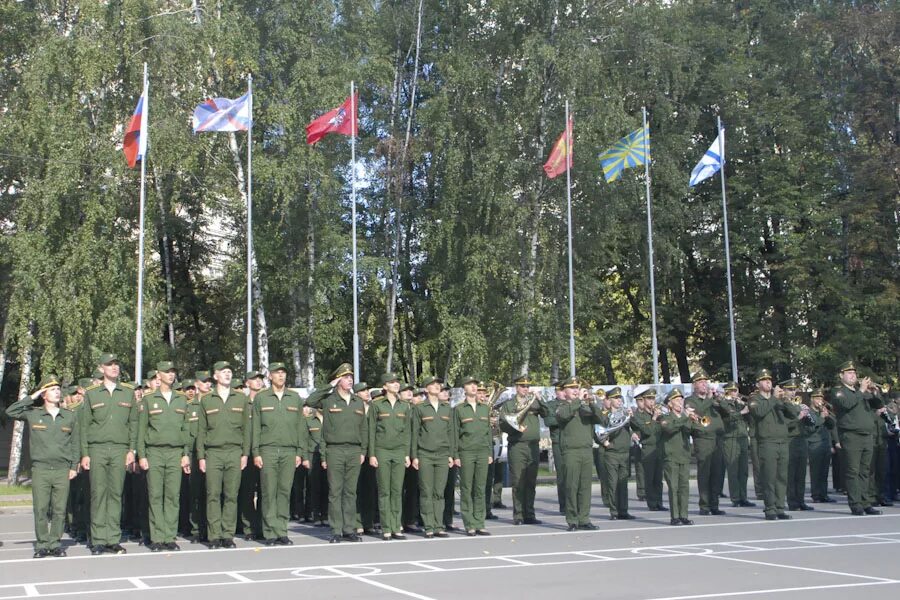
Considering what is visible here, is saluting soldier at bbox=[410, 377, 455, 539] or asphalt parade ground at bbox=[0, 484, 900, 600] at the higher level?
saluting soldier at bbox=[410, 377, 455, 539]

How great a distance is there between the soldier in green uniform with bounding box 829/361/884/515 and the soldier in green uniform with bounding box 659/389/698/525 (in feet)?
7.70

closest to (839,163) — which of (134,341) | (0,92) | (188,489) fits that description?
(134,341)

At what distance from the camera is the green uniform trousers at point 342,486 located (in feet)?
45.4

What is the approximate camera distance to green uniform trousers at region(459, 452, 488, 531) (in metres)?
14.4

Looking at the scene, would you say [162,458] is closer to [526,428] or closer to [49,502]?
[49,502]

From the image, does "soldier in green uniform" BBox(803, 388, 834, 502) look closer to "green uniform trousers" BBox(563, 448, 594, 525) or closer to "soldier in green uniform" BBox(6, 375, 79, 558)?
"green uniform trousers" BBox(563, 448, 594, 525)

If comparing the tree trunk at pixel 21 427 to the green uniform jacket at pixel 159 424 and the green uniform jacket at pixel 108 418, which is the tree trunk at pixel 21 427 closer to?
the green uniform jacket at pixel 108 418

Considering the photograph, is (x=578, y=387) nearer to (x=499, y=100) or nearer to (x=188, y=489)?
(x=188, y=489)

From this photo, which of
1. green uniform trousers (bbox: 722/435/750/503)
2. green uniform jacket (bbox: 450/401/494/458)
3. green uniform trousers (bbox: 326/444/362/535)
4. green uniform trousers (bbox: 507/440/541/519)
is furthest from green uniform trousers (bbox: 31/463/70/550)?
green uniform trousers (bbox: 722/435/750/503)

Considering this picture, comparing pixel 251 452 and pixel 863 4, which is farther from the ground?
pixel 863 4

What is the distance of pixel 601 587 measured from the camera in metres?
9.54

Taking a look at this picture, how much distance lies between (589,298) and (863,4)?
1566 cm

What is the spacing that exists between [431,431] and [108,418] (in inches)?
160

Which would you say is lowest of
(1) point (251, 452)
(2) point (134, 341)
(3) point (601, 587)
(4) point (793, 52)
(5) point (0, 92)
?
(3) point (601, 587)
